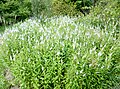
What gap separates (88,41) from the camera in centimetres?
448

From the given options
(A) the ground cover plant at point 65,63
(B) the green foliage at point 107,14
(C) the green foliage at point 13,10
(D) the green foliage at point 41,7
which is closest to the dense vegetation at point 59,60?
(A) the ground cover plant at point 65,63

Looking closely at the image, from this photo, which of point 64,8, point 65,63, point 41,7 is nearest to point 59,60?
point 65,63

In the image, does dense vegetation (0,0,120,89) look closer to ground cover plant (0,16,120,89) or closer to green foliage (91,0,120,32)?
ground cover plant (0,16,120,89)

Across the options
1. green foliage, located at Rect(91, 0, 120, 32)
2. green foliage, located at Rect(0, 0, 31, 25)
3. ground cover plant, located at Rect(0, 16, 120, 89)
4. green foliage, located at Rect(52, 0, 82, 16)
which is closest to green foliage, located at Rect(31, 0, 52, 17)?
green foliage, located at Rect(0, 0, 31, 25)

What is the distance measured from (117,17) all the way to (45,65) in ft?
12.0

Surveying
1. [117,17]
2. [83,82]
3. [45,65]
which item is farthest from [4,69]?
[117,17]

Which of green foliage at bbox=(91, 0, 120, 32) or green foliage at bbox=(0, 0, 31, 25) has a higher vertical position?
green foliage at bbox=(91, 0, 120, 32)

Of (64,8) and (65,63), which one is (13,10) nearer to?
(64,8)

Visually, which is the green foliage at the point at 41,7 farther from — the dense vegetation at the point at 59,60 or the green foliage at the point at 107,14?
the dense vegetation at the point at 59,60

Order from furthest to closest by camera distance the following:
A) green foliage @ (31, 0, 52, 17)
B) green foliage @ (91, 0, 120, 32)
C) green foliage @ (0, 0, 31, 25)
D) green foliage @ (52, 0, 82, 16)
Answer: green foliage @ (0, 0, 31, 25), green foliage @ (31, 0, 52, 17), green foliage @ (52, 0, 82, 16), green foliage @ (91, 0, 120, 32)

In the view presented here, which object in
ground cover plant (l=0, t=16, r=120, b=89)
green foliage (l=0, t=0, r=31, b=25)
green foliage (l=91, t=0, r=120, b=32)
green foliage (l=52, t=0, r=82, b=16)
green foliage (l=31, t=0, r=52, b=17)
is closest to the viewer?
ground cover plant (l=0, t=16, r=120, b=89)

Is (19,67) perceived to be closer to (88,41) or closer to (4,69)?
(4,69)

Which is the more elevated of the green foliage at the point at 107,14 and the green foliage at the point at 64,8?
the green foliage at the point at 107,14

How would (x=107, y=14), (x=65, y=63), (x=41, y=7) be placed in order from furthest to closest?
(x=41, y=7) < (x=107, y=14) < (x=65, y=63)
